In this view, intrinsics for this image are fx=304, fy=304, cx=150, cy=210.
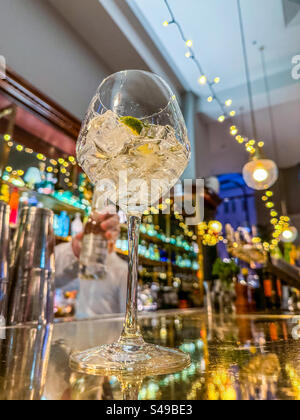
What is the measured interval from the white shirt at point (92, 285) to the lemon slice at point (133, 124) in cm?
143

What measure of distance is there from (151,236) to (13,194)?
1402 millimetres

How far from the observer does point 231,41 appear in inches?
117

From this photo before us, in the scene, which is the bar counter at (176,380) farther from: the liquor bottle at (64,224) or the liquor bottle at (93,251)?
the liquor bottle at (64,224)

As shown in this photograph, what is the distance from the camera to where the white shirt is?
1.73 m

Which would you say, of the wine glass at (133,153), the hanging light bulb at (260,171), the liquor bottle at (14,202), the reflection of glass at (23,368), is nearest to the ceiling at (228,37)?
the hanging light bulb at (260,171)

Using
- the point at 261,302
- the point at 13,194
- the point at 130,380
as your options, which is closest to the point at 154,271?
the point at 261,302

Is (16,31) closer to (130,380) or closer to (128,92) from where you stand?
(128,92)

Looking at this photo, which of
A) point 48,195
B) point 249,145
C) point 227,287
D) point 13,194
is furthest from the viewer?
point 249,145

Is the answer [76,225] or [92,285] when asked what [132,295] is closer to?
[92,285]

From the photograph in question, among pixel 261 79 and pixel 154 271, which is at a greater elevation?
pixel 261 79

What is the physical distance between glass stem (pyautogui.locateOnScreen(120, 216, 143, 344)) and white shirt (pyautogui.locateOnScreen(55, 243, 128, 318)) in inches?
53.7

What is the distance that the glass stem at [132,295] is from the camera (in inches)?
14.8

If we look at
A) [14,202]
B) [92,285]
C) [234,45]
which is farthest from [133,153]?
[234,45]
